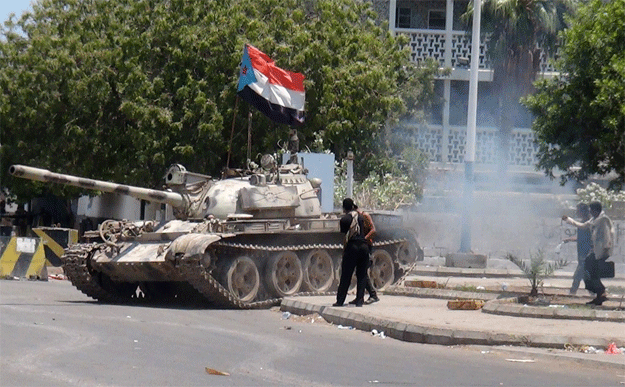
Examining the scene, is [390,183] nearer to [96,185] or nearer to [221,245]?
[96,185]

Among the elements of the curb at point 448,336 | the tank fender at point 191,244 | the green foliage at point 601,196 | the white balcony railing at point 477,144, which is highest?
the white balcony railing at point 477,144

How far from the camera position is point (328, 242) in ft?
62.0

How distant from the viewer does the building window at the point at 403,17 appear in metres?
36.4

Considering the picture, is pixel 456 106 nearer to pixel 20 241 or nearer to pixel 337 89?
pixel 337 89

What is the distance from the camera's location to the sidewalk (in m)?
11.2

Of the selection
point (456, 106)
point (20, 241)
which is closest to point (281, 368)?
point (20, 241)

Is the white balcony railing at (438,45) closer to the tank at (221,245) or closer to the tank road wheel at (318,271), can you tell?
the tank at (221,245)

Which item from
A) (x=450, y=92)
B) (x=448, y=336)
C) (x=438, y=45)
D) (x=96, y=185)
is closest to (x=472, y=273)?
(x=96, y=185)

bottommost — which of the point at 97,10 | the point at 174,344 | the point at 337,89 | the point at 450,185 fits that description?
the point at 174,344

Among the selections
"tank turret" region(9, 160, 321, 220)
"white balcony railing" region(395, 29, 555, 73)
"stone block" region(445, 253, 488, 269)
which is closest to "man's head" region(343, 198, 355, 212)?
"tank turret" region(9, 160, 321, 220)

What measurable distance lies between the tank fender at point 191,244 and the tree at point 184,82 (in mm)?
10608

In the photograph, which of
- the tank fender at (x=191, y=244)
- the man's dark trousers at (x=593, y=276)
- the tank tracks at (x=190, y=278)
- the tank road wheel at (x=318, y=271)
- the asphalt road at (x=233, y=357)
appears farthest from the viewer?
the tank road wheel at (x=318, y=271)

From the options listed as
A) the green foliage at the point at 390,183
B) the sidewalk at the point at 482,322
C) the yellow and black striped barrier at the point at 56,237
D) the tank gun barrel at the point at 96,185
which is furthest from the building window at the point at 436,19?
the sidewalk at the point at 482,322

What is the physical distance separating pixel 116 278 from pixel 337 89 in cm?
1222
